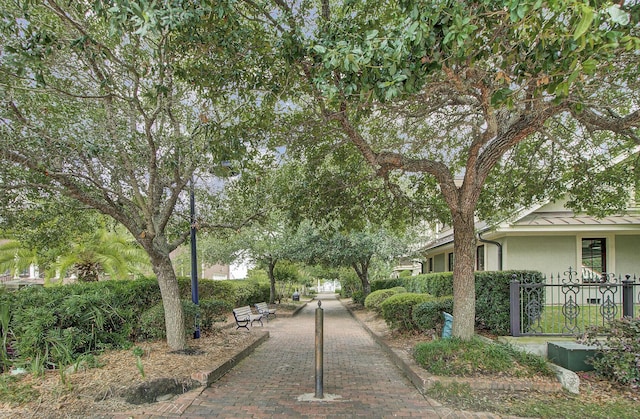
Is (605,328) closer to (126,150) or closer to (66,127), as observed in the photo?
(126,150)

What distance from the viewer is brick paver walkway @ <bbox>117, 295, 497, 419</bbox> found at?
5.19 meters

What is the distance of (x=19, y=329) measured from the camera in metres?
6.85

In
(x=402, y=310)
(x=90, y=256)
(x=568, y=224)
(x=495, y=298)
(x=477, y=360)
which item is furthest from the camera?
(x=90, y=256)

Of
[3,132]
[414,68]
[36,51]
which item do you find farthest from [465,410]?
[3,132]

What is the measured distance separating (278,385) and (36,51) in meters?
5.67

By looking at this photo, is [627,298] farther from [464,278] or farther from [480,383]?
Answer: [480,383]

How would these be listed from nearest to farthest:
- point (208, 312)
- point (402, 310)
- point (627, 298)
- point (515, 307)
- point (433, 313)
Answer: point (627, 298)
point (515, 307)
point (433, 313)
point (208, 312)
point (402, 310)

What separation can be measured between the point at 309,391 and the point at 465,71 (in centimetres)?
524

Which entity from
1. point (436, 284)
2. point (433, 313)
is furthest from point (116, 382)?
point (436, 284)

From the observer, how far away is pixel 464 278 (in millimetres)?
7156

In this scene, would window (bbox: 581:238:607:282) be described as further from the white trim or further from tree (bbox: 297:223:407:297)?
tree (bbox: 297:223:407:297)

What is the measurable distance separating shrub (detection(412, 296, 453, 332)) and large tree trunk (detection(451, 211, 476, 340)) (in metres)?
2.06

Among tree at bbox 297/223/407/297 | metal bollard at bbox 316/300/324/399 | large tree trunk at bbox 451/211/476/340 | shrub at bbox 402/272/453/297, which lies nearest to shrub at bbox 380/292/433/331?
shrub at bbox 402/272/453/297

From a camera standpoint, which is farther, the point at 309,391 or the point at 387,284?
the point at 387,284
